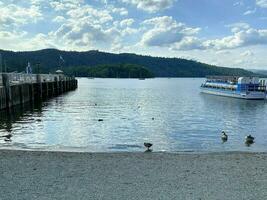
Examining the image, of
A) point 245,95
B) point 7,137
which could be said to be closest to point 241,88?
point 245,95

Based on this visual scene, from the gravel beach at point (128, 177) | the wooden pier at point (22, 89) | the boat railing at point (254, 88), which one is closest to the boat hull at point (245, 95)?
the boat railing at point (254, 88)

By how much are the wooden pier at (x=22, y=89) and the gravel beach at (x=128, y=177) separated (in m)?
25.8

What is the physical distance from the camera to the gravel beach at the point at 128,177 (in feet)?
30.0

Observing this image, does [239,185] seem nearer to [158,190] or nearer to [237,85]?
[158,190]

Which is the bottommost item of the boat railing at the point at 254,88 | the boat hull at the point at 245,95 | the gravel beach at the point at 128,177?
the boat hull at the point at 245,95

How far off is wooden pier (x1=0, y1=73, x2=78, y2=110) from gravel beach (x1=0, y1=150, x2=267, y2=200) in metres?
25.8

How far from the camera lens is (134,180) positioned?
10656 mm

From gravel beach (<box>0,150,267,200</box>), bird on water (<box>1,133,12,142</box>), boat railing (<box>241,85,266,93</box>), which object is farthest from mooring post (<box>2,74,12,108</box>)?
boat railing (<box>241,85,266,93</box>)

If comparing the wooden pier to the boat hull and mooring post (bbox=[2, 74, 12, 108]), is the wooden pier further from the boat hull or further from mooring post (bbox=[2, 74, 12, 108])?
the boat hull

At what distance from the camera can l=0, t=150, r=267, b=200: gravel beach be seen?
9132mm

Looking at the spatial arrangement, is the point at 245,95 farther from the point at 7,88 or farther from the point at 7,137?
the point at 7,137

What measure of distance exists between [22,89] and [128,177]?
39966mm

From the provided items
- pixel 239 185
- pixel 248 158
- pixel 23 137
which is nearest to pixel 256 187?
pixel 239 185

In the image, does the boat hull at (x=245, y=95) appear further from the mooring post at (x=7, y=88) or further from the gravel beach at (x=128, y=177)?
the gravel beach at (x=128, y=177)
